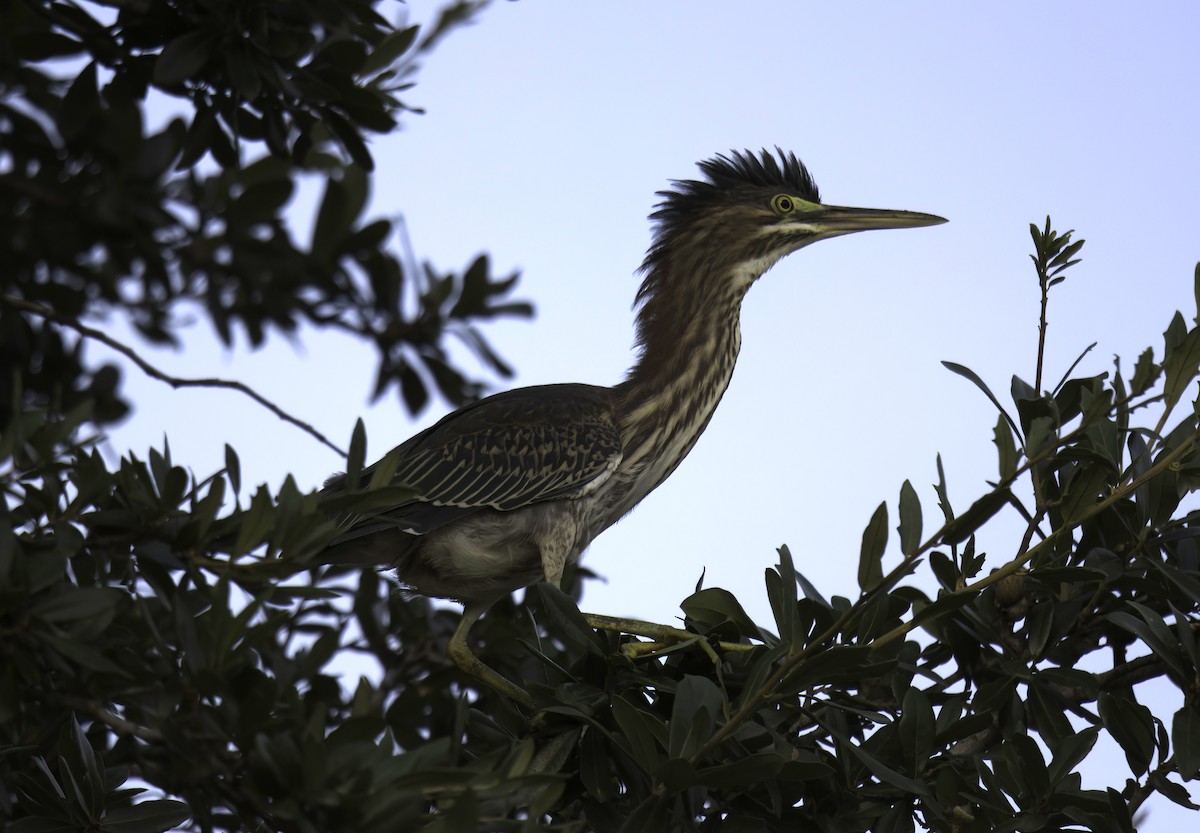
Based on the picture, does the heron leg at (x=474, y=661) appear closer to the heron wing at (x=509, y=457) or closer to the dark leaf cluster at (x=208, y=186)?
the heron wing at (x=509, y=457)

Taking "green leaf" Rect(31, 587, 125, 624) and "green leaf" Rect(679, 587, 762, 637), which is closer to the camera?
"green leaf" Rect(31, 587, 125, 624)

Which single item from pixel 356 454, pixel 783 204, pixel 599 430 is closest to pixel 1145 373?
pixel 356 454

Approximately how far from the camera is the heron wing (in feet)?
15.3

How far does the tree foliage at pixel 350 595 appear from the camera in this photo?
6.80ft

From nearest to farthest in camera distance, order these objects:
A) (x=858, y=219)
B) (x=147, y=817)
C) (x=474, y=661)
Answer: (x=147, y=817)
(x=474, y=661)
(x=858, y=219)

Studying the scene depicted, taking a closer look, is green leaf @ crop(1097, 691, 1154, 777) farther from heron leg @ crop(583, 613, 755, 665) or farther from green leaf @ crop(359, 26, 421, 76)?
green leaf @ crop(359, 26, 421, 76)

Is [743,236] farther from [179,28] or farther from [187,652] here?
[187,652]

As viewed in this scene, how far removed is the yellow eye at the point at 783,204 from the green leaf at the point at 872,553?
3.13 m

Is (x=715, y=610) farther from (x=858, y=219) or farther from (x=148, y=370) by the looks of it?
(x=858, y=219)

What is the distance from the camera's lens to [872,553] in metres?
2.52

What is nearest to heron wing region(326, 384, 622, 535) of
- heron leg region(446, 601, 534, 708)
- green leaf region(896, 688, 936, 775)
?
heron leg region(446, 601, 534, 708)

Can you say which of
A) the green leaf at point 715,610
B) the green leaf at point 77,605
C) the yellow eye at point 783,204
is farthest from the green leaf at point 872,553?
the yellow eye at point 783,204

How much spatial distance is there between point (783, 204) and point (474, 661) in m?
2.55

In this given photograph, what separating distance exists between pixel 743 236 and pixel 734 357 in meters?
0.54
